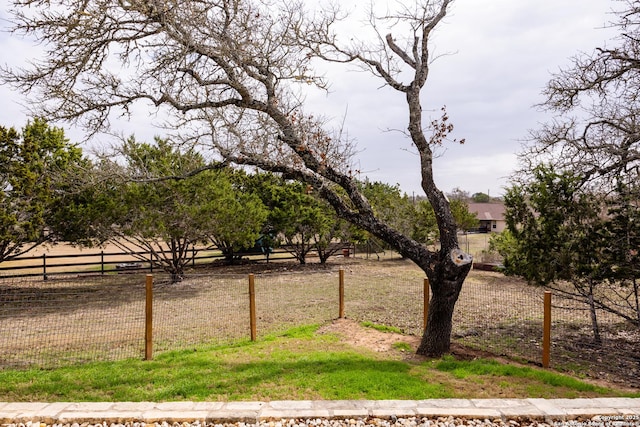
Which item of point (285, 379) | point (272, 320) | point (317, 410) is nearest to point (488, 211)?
point (272, 320)

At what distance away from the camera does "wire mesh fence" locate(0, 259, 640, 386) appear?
285 inches

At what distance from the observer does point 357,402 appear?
445 cm

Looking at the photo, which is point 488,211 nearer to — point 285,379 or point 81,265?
point 81,265

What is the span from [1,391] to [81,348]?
8.60ft

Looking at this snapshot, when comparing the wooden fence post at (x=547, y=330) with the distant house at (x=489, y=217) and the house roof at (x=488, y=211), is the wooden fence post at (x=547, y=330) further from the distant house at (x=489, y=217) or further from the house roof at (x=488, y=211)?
the house roof at (x=488, y=211)

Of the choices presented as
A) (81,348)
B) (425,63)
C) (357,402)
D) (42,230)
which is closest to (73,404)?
(357,402)

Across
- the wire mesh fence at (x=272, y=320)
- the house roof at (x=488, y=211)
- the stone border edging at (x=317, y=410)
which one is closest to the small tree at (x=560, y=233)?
the wire mesh fence at (x=272, y=320)

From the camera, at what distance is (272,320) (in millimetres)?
9695

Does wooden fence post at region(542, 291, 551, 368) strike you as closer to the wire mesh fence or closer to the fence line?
the wire mesh fence

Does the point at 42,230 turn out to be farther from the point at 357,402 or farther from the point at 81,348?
the point at 357,402

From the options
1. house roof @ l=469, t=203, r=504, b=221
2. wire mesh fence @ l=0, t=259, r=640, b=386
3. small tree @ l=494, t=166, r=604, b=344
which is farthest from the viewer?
house roof @ l=469, t=203, r=504, b=221

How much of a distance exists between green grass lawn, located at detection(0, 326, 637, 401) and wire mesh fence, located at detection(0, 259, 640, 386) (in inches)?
47.3

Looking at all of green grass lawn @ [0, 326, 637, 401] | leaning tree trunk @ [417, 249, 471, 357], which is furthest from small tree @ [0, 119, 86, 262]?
leaning tree trunk @ [417, 249, 471, 357]

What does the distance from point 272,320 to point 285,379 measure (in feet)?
14.9
